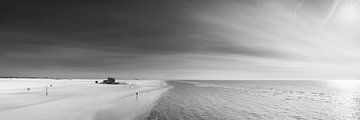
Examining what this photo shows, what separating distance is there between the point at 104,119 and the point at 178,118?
866 cm

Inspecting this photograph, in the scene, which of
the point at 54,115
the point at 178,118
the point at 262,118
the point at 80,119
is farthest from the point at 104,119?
the point at 262,118

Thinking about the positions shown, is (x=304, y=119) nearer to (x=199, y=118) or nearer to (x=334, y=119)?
(x=334, y=119)

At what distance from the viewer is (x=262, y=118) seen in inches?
1216

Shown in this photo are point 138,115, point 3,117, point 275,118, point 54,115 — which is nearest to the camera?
point 3,117

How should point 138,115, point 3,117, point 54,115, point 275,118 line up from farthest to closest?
point 275,118
point 138,115
point 54,115
point 3,117

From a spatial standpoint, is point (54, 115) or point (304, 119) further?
point (304, 119)

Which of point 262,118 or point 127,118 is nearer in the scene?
point 127,118

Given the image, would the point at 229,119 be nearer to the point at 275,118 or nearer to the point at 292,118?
the point at 275,118

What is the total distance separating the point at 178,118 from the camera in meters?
29.2

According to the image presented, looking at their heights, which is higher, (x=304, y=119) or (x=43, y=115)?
(x=43, y=115)

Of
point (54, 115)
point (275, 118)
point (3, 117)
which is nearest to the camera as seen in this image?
point (3, 117)

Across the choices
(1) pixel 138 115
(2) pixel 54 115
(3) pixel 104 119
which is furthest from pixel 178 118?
(2) pixel 54 115

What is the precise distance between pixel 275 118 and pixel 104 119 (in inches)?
797

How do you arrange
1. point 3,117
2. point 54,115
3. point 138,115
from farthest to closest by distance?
1. point 138,115
2. point 54,115
3. point 3,117
